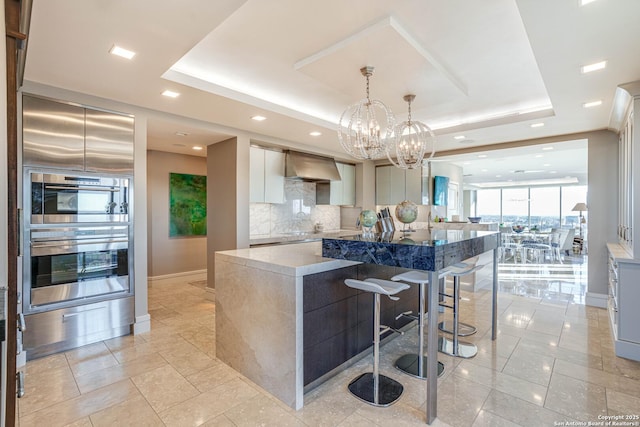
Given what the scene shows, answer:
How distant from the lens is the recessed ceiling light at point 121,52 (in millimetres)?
2244

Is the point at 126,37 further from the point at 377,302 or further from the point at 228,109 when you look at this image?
the point at 377,302

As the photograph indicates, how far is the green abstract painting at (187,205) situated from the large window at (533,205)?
11.7 m

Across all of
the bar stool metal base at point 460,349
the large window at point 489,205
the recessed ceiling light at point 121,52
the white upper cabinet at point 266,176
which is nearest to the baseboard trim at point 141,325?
the white upper cabinet at point 266,176

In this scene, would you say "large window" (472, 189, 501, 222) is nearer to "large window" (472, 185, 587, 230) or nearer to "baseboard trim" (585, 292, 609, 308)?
"large window" (472, 185, 587, 230)

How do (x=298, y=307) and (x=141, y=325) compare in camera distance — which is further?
(x=141, y=325)

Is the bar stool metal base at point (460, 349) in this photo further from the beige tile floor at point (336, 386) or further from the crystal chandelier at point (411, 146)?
the crystal chandelier at point (411, 146)

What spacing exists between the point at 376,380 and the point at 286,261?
1082 millimetres

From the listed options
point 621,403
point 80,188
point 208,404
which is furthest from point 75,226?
point 621,403

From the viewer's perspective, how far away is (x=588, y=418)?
6.51 ft

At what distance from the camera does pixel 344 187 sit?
6.48 metres

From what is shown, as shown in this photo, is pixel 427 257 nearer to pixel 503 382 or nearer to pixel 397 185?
Answer: pixel 503 382

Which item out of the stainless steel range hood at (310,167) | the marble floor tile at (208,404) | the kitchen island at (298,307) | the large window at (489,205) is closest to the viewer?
the marble floor tile at (208,404)

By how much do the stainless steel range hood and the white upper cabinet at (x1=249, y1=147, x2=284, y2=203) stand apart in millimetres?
155

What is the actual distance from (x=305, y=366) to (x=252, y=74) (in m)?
2.70
